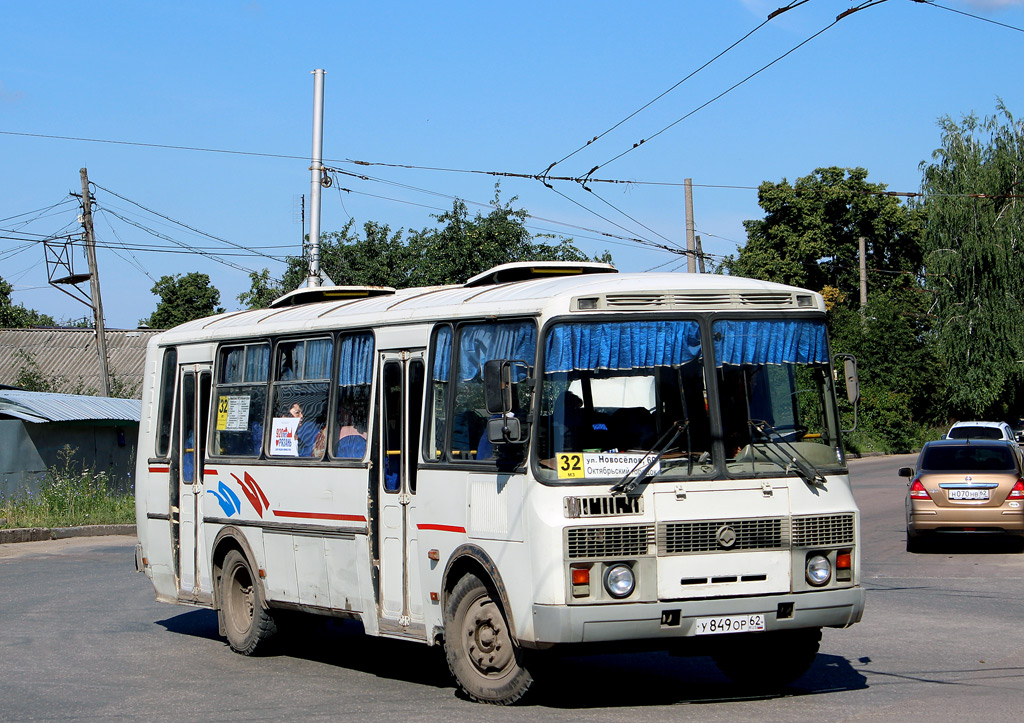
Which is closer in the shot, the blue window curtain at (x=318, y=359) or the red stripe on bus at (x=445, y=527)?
the red stripe on bus at (x=445, y=527)

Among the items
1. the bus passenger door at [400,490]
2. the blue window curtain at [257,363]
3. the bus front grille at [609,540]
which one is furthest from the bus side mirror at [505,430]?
the blue window curtain at [257,363]

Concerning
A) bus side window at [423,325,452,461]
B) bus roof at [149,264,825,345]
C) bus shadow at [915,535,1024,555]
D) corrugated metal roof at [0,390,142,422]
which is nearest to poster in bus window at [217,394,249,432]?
bus roof at [149,264,825,345]

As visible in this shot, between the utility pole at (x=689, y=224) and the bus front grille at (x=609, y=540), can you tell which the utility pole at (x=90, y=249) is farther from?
the bus front grille at (x=609, y=540)

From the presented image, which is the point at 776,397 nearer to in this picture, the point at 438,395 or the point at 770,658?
the point at 770,658

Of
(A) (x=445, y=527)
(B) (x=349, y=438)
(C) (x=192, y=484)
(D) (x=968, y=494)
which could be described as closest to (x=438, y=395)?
(A) (x=445, y=527)

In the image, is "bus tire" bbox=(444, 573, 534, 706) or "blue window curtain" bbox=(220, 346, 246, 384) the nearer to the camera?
"bus tire" bbox=(444, 573, 534, 706)

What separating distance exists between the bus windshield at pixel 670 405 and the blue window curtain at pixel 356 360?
7.70 ft

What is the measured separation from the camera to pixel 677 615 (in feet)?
26.2

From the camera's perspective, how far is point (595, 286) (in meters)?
8.48

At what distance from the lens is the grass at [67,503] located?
78.3 feet

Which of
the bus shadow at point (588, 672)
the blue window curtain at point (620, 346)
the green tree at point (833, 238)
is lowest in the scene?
the bus shadow at point (588, 672)

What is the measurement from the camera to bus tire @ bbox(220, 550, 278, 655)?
11.3m

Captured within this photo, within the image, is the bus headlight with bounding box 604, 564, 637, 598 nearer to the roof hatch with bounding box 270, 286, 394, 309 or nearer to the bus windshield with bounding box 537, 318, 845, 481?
the bus windshield with bounding box 537, 318, 845, 481

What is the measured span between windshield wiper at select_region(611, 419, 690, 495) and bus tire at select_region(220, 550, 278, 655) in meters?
4.49
